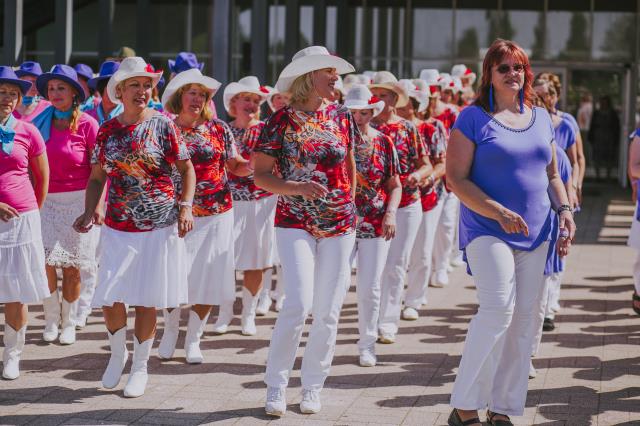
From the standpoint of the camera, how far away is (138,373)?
651 centimetres

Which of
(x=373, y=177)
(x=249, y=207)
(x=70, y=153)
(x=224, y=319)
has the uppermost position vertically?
(x=70, y=153)

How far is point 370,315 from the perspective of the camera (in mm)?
7551

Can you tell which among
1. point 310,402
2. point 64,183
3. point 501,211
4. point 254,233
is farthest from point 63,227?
point 501,211

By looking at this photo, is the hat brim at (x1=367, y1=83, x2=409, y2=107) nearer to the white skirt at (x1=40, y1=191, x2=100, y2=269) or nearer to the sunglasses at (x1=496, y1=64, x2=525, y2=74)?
the white skirt at (x1=40, y1=191, x2=100, y2=269)

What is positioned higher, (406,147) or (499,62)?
(499,62)

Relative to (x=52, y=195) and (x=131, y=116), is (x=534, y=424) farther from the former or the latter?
(x=52, y=195)

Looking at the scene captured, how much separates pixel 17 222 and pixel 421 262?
380cm

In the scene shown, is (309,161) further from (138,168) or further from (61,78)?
(61,78)

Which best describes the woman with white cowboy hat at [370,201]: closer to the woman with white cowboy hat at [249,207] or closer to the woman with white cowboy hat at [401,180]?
the woman with white cowboy hat at [401,180]

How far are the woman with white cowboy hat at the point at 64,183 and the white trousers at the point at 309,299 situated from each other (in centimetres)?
246

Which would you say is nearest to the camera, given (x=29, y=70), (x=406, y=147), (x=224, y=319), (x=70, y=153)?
(x=70, y=153)

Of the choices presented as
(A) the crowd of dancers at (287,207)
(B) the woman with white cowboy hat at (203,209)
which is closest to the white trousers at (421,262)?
(A) the crowd of dancers at (287,207)

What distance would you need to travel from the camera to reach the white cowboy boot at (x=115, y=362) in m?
6.49

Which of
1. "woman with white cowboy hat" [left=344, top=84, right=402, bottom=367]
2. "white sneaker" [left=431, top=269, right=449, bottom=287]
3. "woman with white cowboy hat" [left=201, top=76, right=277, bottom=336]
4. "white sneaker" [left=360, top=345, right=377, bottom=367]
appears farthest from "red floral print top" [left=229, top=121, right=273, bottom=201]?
"white sneaker" [left=431, top=269, right=449, bottom=287]
